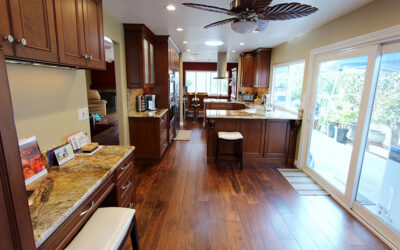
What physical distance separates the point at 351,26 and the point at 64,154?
3526 millimetres

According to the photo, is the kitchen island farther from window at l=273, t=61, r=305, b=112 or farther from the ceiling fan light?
the ceiling fan light

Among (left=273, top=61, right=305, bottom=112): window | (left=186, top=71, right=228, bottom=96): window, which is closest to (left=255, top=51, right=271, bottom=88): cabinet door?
(left=273, top=61, right=305, bottom=112): window

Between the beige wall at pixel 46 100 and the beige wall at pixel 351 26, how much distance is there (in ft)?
10.6

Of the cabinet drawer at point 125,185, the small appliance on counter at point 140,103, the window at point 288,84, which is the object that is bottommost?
the cabinet drawer at point 125,185

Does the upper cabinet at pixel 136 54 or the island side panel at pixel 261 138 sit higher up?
the upper cabinet at pixel 136 54

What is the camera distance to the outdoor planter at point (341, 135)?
273cm

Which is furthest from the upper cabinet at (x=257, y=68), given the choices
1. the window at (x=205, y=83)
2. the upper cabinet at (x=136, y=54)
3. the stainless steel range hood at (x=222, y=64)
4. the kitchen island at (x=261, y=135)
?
the window at (x=205, y=83)

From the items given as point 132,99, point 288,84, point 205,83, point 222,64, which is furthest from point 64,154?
point 205,83

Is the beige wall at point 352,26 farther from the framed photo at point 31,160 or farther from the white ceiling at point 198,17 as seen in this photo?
the framed photo at point 31,160

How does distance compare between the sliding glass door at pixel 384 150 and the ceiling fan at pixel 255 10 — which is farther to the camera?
the sliding glass door at pixel 384 150

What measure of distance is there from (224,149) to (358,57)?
8.15 ft

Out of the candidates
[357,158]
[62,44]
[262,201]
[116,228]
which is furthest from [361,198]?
[62,44]

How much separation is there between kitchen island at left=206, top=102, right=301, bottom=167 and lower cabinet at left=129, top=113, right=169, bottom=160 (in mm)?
961

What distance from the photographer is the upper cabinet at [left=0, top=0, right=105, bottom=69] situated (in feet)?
3.19
